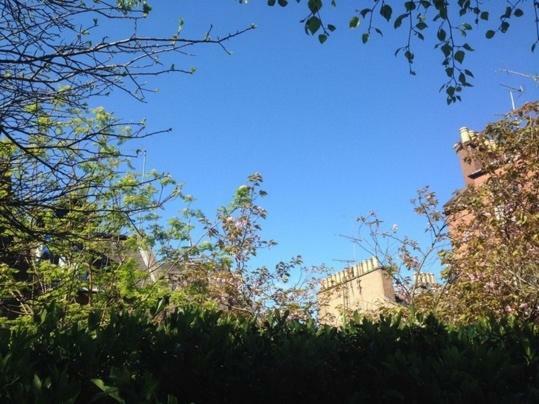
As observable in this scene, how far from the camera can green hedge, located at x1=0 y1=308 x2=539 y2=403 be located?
2.51 m

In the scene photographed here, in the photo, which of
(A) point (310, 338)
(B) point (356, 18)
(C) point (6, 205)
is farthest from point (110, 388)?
(B) point (356, 18)

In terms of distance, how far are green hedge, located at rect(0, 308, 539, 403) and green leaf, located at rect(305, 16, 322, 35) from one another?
2.33 meters

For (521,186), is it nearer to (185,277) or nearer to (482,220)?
(482,220)

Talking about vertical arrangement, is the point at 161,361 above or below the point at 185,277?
below

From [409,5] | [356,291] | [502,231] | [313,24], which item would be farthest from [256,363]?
[356,291]

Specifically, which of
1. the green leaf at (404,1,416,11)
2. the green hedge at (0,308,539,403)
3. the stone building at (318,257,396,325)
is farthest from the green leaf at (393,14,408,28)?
the stone building at (318,257,396,325)

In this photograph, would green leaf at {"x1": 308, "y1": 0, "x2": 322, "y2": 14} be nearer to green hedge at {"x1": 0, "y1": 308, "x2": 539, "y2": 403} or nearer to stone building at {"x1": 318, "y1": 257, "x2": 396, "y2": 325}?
green hedge at {"x1": 0, "y1": 308, "x2": 539, "y2": 403}

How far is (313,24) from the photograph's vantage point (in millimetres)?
3998

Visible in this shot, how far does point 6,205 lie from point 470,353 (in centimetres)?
380

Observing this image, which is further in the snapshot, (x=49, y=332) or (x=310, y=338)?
(x=310, y=338)

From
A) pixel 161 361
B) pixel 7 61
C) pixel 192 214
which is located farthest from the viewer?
pixel 192 214

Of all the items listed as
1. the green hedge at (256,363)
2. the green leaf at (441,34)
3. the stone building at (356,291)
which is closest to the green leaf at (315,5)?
the green leaf at (441,34)

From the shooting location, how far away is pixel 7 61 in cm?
390

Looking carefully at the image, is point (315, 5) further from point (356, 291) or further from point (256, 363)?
point (356, 291)
